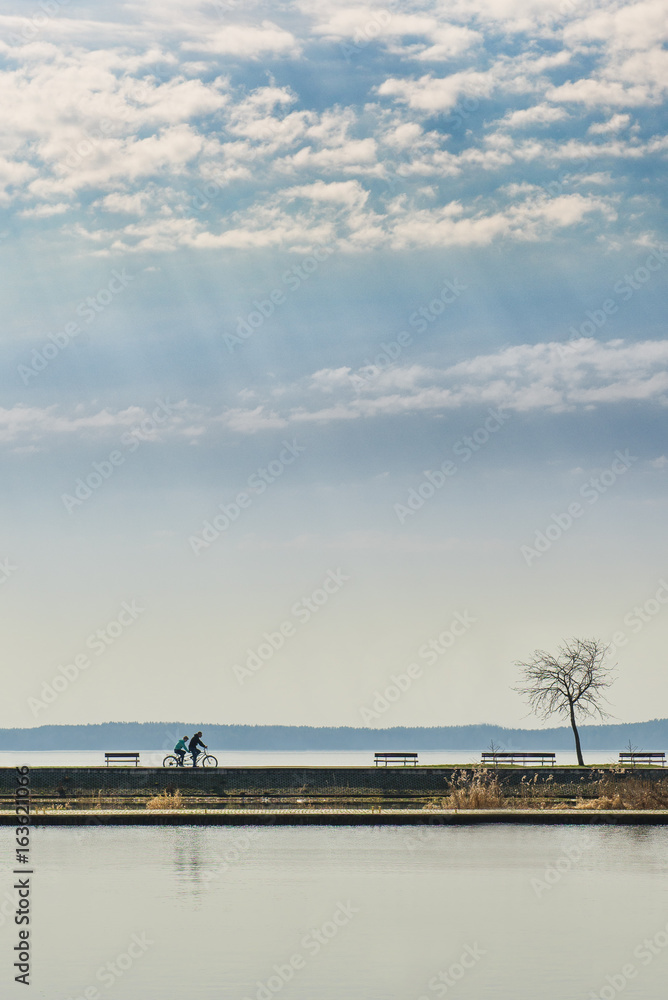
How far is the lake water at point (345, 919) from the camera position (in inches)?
437

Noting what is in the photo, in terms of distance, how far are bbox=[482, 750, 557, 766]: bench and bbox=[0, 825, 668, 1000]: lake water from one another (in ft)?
48.5

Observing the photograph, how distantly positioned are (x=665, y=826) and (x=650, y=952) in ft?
48.8

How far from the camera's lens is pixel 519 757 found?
38656mm

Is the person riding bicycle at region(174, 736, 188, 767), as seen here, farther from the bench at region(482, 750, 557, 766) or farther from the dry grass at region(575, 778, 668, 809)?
the dry grass at region(575, 778, 668, 809)

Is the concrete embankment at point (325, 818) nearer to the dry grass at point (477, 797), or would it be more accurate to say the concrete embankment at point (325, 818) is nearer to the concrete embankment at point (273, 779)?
the dry grass at point (477, 797)

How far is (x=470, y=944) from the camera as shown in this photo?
12828mm

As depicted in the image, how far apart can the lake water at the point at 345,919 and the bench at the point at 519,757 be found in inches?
582

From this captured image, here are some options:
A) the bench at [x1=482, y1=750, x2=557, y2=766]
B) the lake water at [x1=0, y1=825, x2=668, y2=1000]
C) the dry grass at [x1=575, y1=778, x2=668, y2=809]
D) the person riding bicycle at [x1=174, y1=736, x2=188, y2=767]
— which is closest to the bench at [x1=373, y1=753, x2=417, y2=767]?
the bench at [x1=482, y1=750, x2=557, y2=766]

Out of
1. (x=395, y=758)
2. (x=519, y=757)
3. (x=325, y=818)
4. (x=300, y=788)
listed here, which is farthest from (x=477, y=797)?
(x=395, y=758)

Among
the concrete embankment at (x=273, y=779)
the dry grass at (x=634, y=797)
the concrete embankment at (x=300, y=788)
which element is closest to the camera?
the dry grass at (x=634, y=797)

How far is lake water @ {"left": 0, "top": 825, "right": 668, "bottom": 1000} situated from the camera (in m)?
11.1

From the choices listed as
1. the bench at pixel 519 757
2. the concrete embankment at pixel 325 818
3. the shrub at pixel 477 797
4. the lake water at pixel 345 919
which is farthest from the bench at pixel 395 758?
the lake water at pixel 345 919

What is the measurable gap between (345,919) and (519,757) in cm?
2519

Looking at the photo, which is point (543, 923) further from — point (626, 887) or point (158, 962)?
point (158, 962)
